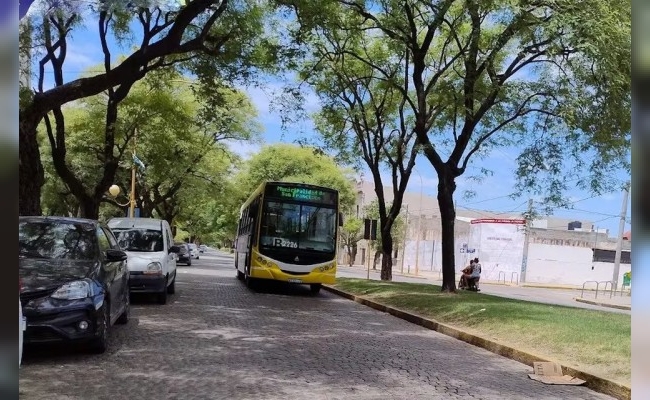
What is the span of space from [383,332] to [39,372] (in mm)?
6561

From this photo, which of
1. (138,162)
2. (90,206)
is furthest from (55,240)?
(138,162)

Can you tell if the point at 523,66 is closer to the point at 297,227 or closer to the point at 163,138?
the point at 297,227

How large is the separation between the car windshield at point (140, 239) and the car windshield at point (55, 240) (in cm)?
500

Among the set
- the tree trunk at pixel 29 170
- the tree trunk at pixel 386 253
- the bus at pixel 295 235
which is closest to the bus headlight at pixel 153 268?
the tree trunk at pixel 29 170

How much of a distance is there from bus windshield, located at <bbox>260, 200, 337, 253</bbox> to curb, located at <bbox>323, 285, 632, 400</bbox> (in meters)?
2.16

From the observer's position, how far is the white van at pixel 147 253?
498 inches

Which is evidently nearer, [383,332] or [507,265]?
[383,332]

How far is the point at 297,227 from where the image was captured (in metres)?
18.1

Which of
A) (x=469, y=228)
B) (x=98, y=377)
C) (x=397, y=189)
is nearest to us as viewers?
(x=98, y=377)

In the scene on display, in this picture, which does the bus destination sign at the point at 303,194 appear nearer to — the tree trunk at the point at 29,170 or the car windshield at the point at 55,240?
the tree trunk at the point at 29,170

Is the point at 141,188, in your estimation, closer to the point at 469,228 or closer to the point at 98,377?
the point at 469,228

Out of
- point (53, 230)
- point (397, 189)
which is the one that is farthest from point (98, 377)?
point (397, 189)
